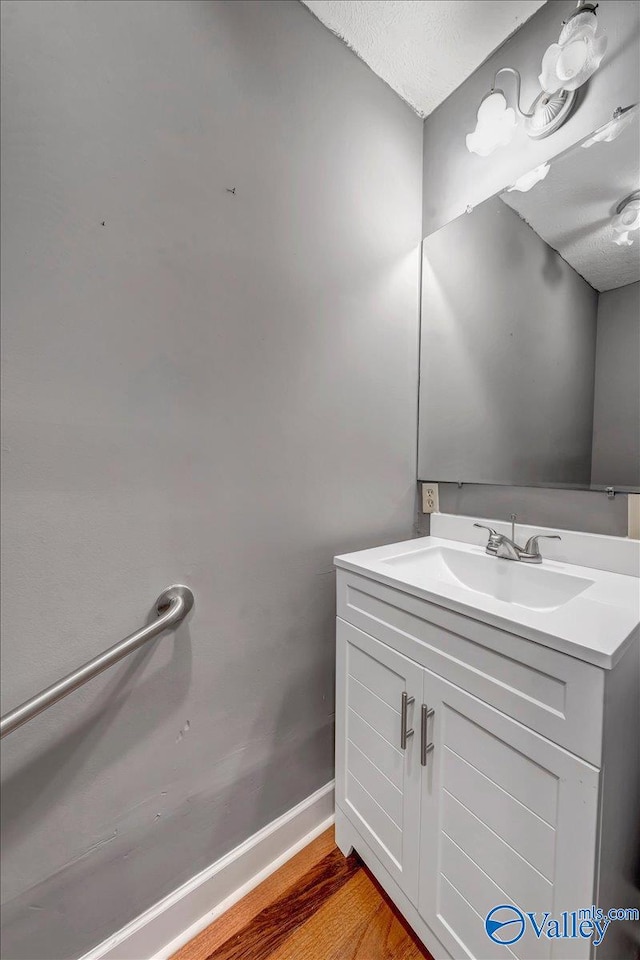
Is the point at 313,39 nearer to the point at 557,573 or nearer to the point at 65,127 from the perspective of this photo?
the point at 65,127

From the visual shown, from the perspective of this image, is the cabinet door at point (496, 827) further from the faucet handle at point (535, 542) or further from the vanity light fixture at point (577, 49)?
the vanity light fixture at point (577, 49)

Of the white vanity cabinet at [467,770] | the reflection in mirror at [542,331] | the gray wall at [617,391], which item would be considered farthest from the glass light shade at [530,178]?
the white vanity cabinet at [467,770]

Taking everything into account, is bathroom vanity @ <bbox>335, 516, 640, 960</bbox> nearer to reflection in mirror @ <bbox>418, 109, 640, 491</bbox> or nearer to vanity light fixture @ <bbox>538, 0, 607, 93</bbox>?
reflection in mirror @ <bbox>418, 109, 640, 491</bbox>

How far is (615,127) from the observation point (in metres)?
0.92

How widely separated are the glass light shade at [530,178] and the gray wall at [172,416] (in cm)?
42

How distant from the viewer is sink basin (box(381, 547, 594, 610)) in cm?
94

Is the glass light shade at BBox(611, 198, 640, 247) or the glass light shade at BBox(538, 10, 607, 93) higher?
the glass light shade at BBox(538, 10, 607, 93)

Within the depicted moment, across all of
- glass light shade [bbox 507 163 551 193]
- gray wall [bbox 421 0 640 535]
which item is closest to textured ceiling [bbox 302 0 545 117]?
gray wall [bbox 421 0 640 535]

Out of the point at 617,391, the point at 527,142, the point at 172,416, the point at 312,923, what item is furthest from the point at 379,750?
the point at 527,142

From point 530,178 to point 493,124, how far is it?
0.74 ft

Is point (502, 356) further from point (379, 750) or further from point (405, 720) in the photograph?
point (379, 750)

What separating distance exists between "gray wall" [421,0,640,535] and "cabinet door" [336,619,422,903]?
63cm

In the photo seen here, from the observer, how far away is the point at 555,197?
41.6 inches

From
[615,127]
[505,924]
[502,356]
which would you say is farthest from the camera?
[502,356]
